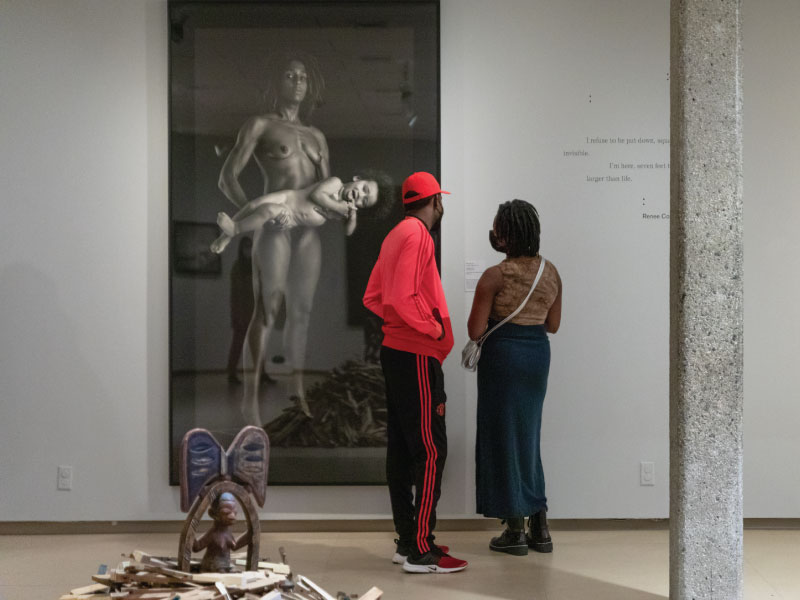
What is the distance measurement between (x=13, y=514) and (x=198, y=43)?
8.98 ft

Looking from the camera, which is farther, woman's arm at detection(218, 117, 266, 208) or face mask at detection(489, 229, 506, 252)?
woman's arm at detection(218, 117, 266, 208)

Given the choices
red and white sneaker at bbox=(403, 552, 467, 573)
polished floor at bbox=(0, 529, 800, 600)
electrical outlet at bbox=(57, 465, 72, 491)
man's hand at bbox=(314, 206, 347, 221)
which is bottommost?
polished floor at bbox=(0, 529, 800, 600)

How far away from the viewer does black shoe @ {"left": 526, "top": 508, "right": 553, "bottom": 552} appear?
14.5 ft

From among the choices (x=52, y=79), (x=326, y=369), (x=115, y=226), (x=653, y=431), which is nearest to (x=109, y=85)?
(x=52, y=79)

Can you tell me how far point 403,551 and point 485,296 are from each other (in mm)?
1267

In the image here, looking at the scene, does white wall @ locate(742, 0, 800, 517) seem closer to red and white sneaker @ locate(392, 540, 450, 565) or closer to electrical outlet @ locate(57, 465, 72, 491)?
red and white sneaker @ locate(392, 540, 450, 565)

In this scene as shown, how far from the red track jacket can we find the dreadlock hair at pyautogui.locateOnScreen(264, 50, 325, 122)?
1.11m

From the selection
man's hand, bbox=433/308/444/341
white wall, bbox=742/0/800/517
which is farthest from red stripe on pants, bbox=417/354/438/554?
white wall, bbox=742/0/800/517

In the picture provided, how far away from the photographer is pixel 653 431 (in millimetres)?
4812

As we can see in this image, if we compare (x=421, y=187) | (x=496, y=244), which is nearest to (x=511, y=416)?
(x=496, y=244)

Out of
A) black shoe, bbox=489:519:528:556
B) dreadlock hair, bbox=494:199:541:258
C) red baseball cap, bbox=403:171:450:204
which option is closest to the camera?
red baseball cap, bbox=403:171:450:204

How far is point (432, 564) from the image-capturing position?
4074 mm

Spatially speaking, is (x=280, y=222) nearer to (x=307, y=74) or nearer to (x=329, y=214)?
(x=329, y=214)

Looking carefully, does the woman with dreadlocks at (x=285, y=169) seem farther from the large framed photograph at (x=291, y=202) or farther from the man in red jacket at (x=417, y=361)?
the man in red jacket at (x=417, y=361)
